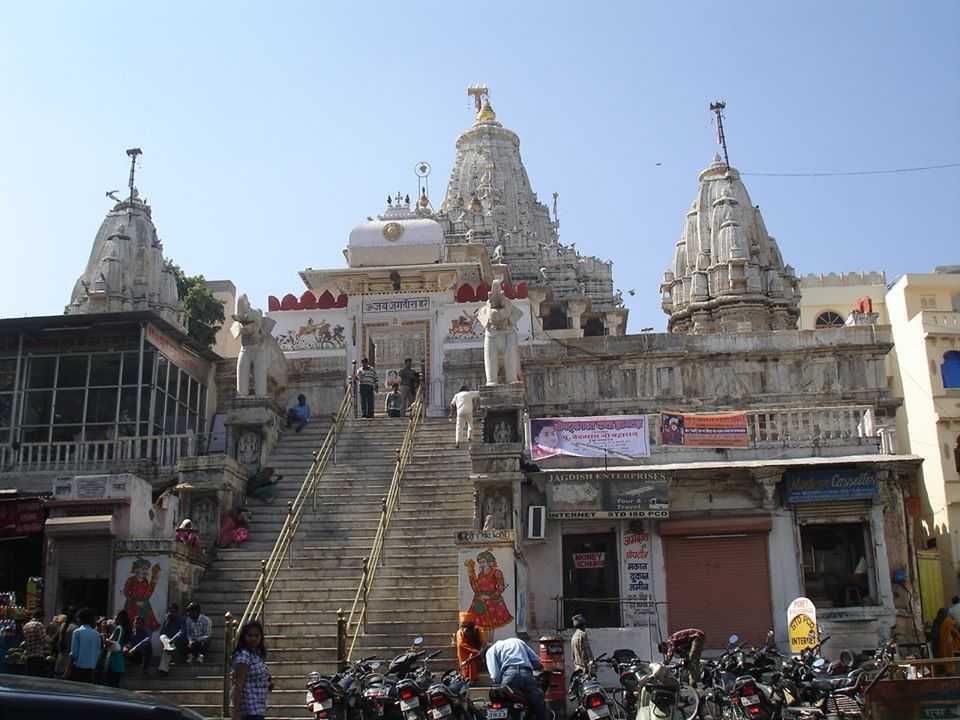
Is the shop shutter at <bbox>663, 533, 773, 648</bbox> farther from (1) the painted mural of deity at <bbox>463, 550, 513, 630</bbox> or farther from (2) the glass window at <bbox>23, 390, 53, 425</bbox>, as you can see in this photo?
(2) the glass window at <bbox>23, 390, 53, 425</bbox>

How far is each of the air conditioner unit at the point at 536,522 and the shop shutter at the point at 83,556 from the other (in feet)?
22.9

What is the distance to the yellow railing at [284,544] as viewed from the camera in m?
14.2

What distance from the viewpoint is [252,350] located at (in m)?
22.9

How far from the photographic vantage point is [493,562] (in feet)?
54.4

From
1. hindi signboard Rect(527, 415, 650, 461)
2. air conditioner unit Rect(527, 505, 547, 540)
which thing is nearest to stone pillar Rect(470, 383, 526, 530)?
air conditioner unit Rect(527, 505, 547, 540)

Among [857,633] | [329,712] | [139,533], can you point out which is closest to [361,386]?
[139,533]

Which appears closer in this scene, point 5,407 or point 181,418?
point 5,407

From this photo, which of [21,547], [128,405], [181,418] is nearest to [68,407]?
[128,405]

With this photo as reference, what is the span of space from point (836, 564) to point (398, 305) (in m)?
14.6

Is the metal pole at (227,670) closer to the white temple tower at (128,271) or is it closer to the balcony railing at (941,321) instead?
the white temple tower at (128,271)

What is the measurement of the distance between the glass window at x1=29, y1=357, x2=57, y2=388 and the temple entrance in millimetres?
8584

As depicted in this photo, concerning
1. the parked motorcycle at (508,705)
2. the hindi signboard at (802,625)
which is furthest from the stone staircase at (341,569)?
the hindi signboard at (802,625)

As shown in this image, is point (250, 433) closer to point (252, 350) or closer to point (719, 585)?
point (252, 350)

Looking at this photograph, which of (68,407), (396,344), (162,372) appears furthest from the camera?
(396,344)
